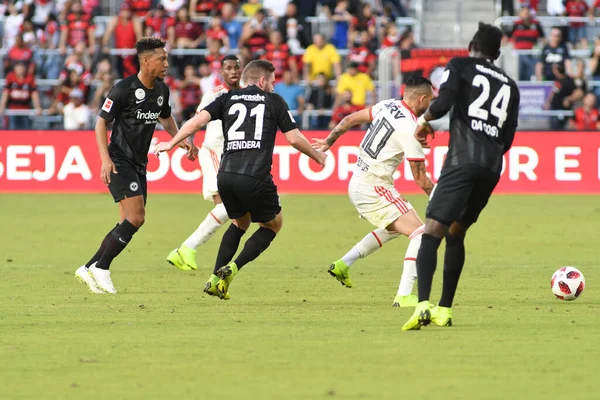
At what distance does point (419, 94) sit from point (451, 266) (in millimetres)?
2101

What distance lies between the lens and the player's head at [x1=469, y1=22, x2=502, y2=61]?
843 centimetres

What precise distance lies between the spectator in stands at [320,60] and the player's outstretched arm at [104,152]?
51.6 feet

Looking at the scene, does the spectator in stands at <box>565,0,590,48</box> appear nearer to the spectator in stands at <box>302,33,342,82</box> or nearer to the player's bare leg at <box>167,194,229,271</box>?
the spectator in stands at <box>302,33,342,82</box>

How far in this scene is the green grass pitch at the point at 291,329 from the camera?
6582mm

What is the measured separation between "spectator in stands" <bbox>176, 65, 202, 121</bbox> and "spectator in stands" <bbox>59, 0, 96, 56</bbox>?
2764mm

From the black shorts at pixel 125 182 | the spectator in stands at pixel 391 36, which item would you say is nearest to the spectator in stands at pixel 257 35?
the spectator in stands at pixel 391 36

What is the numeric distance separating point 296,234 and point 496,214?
4.18 m

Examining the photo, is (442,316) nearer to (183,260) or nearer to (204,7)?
(183,260)

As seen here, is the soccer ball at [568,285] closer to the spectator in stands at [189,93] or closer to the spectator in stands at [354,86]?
the spectator in stands at [354,86]

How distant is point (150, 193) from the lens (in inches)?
914

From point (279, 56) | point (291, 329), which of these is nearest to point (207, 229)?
point (291, 329)

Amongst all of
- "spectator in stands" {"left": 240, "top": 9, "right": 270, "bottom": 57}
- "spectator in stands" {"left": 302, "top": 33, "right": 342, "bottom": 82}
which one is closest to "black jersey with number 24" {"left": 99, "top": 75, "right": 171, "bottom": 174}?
"spectator in stands" {"left": 240, "top": 9, "right": 270, "bottom": 57}

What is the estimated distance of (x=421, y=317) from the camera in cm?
829

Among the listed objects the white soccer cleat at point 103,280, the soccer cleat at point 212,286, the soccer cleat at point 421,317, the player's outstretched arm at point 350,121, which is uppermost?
the player's outstretched arm at point 350,121
